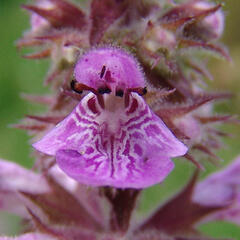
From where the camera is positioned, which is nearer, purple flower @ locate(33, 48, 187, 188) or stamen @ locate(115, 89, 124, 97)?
purple flower @ locate(33, 48, 187, 188)

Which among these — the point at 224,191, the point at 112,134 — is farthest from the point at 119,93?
the point at 224,191

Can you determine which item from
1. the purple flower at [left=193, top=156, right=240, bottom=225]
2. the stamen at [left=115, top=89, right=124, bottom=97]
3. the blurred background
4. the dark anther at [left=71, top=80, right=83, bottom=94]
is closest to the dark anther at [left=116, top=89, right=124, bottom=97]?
the stamen at [left=115, top=89, right=124, bottom=97]

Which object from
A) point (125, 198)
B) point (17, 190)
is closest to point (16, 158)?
point (17, 190)

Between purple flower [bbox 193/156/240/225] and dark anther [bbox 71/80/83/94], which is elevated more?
dark anther [bbox 71/80/83/94]

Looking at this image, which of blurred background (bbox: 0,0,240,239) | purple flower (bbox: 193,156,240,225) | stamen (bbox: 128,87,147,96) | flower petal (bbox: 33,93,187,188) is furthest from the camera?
blurred background (bbox: 0,0,240,239)

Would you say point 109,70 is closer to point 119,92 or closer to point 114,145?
point 119,92

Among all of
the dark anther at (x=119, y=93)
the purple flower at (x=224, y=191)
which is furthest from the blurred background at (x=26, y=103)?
the dark anther at (x=119, y=93)

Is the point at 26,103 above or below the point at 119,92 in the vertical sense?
below

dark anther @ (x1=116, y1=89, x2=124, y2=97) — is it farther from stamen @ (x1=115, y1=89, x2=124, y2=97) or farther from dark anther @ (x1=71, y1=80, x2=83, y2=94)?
dark anther @ (x1=71, y1=80, x2=83, y2=94)
